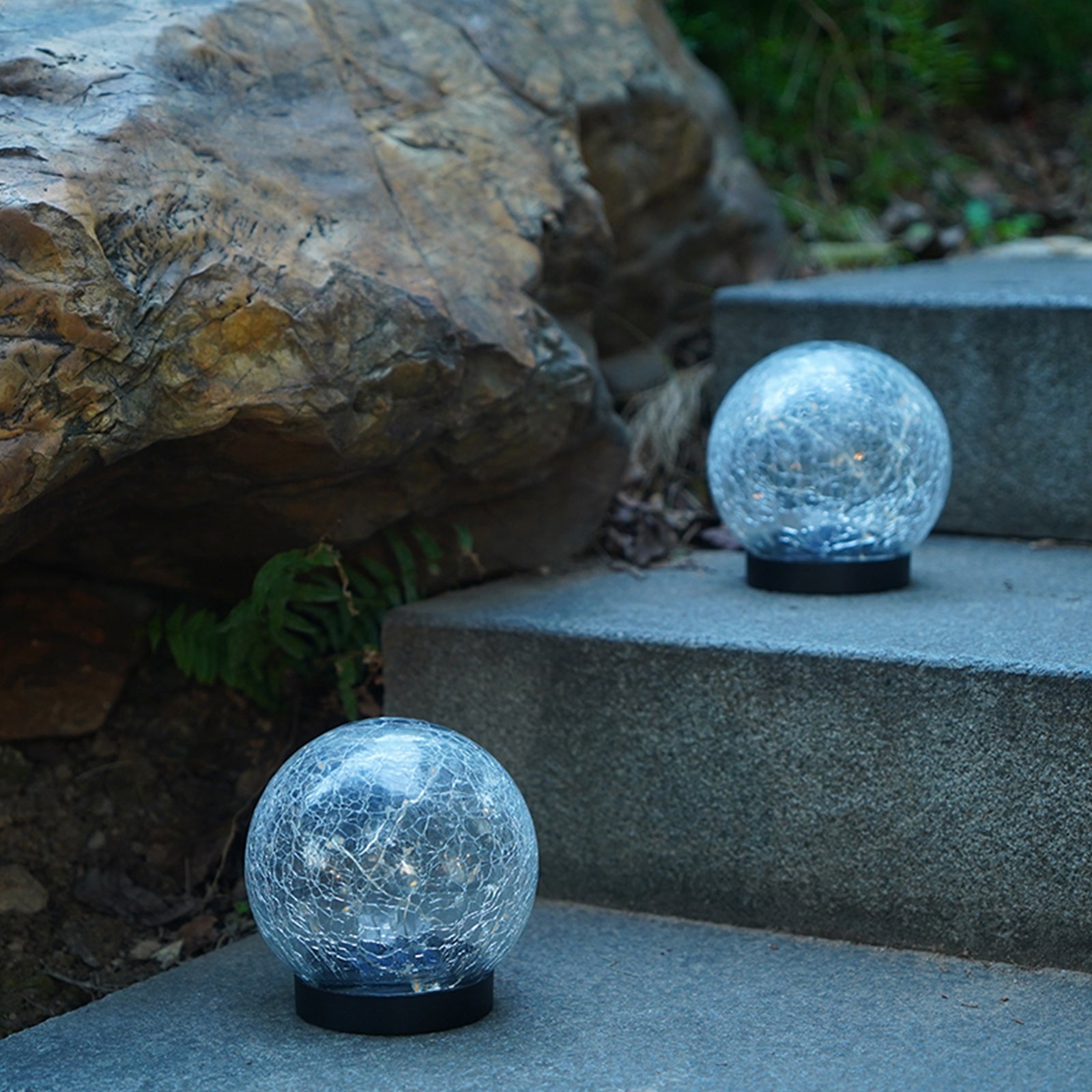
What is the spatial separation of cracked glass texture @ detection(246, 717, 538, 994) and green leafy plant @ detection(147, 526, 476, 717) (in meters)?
0.70

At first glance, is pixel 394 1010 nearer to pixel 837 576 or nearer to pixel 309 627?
pixel 309 627

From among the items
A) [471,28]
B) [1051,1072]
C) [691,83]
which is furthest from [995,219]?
[1051,1072]

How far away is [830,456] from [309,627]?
40.2 inches

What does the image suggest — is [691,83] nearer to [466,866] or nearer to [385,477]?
[385,477]

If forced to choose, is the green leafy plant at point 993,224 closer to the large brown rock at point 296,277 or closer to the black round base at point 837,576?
the large brown rock at point 296,277

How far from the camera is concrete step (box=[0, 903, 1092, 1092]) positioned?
1939 millimetres

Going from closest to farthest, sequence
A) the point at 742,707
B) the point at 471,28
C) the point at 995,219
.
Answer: the point at 742,707 → the point at 471,28 → the point at 995,219

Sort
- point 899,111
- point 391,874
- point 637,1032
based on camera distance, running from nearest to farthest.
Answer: point 391,874, point 637,1032, point 899,111

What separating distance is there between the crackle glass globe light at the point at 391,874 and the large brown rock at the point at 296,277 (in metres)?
0.57

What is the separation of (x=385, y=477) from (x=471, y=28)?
96cm

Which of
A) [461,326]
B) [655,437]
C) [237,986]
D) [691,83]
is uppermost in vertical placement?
[691,83]

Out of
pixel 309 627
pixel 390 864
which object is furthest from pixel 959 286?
pixel 390 864

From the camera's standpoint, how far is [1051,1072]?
1.94 metres

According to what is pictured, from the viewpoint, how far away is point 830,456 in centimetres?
264
